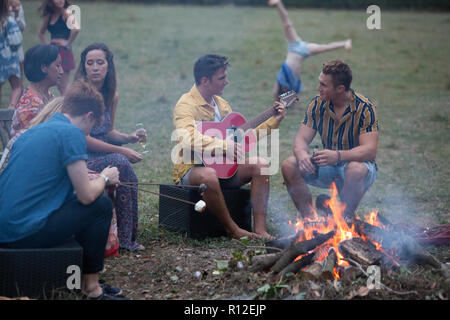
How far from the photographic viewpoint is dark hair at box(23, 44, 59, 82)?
16.5ft

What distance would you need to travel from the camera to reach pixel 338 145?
17.3ft

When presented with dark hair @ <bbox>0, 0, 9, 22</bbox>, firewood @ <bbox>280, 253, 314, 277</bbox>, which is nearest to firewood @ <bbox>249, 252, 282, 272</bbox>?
firewood @ <bbox>280, 253, 314, 277</bbox>

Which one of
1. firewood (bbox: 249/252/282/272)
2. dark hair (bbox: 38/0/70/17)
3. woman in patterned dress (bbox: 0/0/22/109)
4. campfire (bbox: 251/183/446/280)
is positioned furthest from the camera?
dark hair (bbox: 38/0/70/17)

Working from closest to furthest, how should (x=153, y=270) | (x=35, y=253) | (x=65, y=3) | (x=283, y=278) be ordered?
(x=35, y=253)
(x=283, y=278)
(x=153, y=270)
(x=65, y=3)

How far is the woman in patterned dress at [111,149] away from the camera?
4.77 meters

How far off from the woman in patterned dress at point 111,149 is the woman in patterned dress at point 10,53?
3093 mm

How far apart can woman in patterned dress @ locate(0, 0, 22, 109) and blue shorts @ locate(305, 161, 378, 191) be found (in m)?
4.55

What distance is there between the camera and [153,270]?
4.46 m

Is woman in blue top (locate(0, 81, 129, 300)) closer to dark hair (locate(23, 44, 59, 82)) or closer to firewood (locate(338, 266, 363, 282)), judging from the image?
dark hair (locate(23, 44, 59, 82))

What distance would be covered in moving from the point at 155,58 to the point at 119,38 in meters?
2.92

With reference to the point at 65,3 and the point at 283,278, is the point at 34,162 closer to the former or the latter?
the point at 283,278

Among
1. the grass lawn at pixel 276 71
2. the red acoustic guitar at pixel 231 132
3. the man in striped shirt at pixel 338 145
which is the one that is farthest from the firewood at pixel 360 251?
the red acoustic guitar at pixel 231 132

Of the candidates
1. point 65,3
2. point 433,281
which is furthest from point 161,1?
point 433,281
